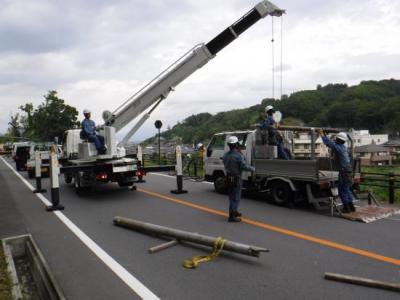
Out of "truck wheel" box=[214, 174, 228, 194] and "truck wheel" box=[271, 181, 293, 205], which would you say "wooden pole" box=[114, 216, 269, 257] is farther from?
"truck wheel" box=[214, 174, 228, 194]

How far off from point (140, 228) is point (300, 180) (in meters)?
3.95

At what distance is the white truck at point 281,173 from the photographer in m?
7.67

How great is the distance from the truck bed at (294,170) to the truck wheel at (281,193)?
0.97 ft

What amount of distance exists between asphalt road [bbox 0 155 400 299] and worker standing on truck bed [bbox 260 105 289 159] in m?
1.49

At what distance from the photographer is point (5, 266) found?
15.1ft

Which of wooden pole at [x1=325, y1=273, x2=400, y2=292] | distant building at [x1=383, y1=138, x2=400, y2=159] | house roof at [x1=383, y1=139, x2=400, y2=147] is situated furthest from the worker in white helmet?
house roof at [x1=383, y1=139, x2=400, y2=147]

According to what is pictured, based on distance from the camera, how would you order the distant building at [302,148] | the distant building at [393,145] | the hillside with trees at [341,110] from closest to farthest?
the distant building at [302,148] → the distant building at [393,145] → the hillside with trees at [341,110]

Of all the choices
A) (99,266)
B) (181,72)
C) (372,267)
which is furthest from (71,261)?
(181,72)

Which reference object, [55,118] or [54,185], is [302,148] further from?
[55,118]

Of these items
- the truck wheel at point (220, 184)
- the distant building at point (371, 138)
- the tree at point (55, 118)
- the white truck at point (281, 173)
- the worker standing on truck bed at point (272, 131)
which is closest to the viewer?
the white truck at point (281, 173)

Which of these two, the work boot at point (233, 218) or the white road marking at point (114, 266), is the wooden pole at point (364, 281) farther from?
Answer: the work boot at point (233, 218)

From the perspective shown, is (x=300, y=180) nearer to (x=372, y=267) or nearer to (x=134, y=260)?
(x=372, y=267)

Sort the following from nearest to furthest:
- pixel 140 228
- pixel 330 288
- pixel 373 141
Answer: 1. pixel 330 288
2. pixel 140 228
3. pixel 373 141

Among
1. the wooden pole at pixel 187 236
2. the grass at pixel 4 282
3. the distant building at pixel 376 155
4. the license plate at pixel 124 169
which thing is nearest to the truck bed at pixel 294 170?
the wooden pole at pixel 187 236
